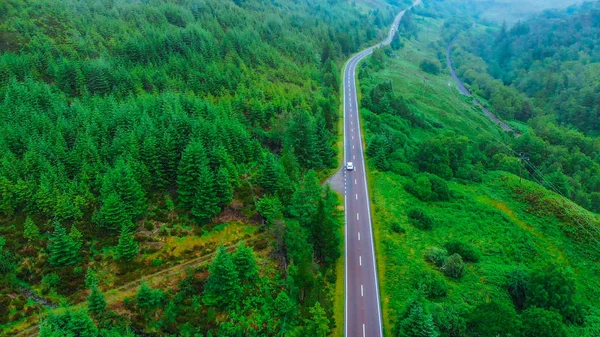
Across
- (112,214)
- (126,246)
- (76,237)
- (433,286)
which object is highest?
(112,214)

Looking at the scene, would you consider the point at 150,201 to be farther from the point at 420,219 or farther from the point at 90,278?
the point at 420,219

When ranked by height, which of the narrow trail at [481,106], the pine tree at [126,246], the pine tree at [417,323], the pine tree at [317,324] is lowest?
the narrow trail at [481,106]

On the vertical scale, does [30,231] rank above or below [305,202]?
below

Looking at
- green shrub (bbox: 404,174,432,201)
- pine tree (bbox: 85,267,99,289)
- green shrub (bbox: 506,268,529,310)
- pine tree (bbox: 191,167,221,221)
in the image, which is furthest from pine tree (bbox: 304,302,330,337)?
green shrub (bbox: 404,174,432,201)

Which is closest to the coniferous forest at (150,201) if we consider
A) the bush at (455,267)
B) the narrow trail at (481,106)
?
the bush at (455,267)

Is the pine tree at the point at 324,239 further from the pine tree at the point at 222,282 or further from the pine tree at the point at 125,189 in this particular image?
the pine tree at the point at 125,189

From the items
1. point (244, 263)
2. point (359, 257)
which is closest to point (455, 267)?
point (359, 257)

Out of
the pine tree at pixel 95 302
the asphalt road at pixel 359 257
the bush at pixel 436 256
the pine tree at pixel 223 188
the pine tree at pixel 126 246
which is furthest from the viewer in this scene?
the bush at pixel 436 256
